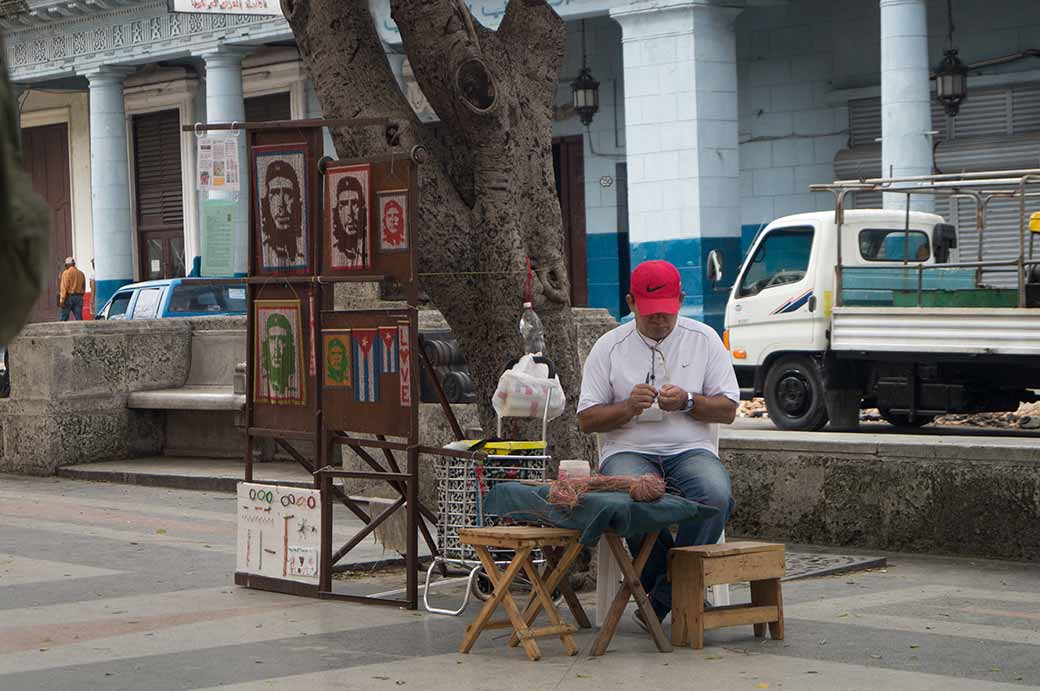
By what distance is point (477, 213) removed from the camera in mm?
8523

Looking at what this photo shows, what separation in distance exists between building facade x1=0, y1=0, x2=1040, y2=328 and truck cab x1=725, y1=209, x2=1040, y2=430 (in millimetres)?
2333

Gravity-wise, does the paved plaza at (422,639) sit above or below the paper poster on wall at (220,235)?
below

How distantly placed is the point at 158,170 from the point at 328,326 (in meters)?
27.3

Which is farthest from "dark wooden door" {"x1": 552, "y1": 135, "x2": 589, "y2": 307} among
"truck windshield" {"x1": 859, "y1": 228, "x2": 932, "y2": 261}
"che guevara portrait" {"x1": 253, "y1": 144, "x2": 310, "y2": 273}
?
"che guevara portrait" {"x1": 253, "y1": 144, "x2": 310, "y2": 273}

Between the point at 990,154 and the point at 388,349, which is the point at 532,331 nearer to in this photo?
the point at 388,349

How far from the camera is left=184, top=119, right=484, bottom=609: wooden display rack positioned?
8.05 metres

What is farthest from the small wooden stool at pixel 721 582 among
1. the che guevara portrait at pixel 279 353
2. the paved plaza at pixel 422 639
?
the che guevara portrait at pixel 279 353

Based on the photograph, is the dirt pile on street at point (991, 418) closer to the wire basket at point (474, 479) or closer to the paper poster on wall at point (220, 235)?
the paper poster on wall at point (220, 235)

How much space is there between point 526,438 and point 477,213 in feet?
3.78

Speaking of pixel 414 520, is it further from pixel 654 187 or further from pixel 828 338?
pixel 654 187

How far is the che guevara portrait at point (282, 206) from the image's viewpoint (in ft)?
28.3

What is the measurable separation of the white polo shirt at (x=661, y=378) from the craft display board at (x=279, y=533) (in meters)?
1.71

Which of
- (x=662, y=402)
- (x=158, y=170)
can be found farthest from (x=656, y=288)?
(x=158, y=170)

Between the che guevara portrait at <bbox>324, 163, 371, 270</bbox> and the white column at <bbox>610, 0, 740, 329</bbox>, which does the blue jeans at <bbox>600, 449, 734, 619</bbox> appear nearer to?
the che guevara portrait at <bbox>324, 163, 371, 270</bbox>
